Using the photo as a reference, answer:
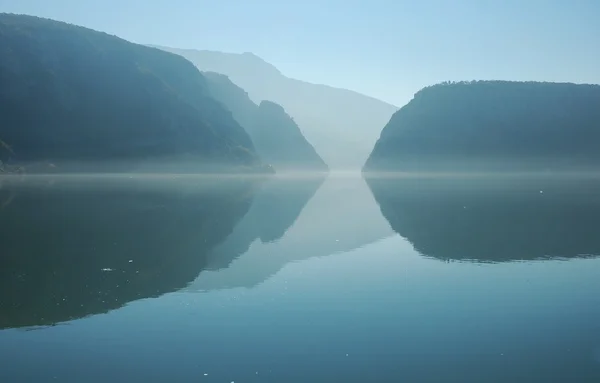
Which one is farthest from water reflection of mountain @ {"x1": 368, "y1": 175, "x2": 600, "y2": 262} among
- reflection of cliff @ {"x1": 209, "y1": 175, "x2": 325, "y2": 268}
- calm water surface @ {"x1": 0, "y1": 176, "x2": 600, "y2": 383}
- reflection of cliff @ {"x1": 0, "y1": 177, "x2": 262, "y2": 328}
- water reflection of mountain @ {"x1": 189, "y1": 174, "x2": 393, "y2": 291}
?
reflection of cliff @ {"x1": 0, "y1": 177, "x2": 262, "y2": 328}

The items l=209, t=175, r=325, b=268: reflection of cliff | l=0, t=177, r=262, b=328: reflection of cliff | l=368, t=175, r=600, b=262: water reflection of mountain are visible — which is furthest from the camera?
l=368, t=175, r=600, b=262: water reflection of mountain

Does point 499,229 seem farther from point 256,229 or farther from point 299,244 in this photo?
point 256,229

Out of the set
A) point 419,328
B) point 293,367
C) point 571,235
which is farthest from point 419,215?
point 293,367

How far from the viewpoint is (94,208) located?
54.5 meters

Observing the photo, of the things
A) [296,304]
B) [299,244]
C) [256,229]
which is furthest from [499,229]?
[296,304]

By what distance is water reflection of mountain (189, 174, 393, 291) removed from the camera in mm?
24969

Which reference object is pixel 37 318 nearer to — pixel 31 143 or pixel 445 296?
pixel 445 296

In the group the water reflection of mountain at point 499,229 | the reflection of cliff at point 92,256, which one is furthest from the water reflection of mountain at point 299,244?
the water reflection of mountain at point 499,229

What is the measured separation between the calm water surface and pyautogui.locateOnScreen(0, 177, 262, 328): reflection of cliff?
13cm

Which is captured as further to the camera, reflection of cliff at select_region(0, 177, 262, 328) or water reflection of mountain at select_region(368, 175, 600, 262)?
water reflection of mountain at select_region(368, 175, 600, 262)

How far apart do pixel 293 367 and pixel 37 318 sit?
393 inches

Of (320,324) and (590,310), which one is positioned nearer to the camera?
(320,324)

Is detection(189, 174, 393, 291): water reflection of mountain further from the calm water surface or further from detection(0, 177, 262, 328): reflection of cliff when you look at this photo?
detection(0, 177, 262, 328): reflection of cliff

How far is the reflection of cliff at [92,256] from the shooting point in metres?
19.9
